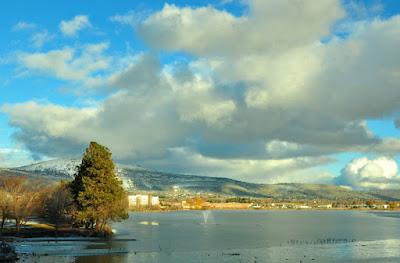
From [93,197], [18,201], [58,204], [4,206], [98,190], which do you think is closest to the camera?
[93,197]

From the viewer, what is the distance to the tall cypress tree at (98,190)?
110000 mm

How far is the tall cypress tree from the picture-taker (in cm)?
11000

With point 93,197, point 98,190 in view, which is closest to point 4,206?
point 93,197

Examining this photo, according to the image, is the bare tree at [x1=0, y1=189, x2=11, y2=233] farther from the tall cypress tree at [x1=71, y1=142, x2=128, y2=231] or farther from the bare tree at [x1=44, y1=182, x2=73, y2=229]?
the tall cypress tree at [x1=71, y1=142, x2=128, y2=231]

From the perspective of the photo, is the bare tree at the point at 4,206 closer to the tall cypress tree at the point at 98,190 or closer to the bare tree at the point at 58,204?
the bare tree at the point at 58,204

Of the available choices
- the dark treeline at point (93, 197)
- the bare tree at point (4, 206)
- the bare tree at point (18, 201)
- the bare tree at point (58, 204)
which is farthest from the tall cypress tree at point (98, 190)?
the bare tree at point (4, 206)

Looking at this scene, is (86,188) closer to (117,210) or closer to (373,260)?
(117,210)

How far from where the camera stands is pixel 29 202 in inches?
4454

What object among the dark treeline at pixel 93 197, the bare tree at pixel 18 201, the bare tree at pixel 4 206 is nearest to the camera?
the bare tree at pixel 4 206

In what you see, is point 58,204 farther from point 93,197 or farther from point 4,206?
point 93,197

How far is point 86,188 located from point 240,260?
45.8 meters

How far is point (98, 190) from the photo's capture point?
4380 inches

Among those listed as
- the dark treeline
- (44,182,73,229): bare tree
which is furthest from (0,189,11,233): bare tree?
(44,182,73,229): bare tree

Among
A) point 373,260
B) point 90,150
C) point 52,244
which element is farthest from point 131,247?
point 373,260
